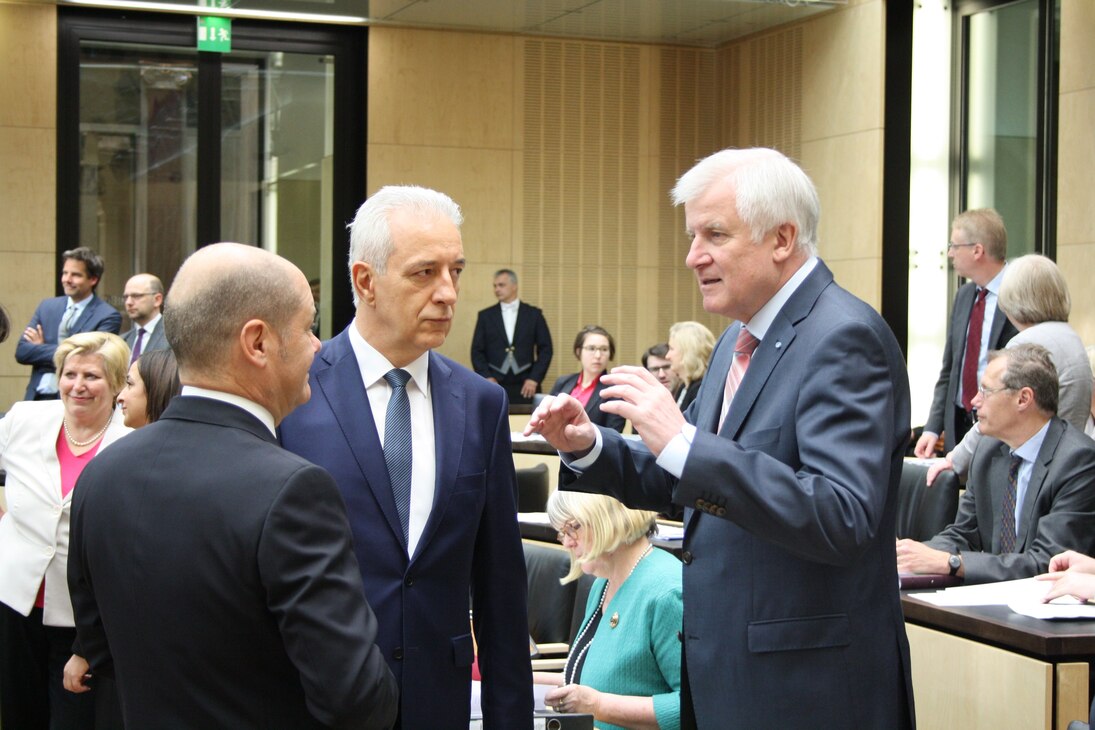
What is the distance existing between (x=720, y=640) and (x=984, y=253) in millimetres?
5008

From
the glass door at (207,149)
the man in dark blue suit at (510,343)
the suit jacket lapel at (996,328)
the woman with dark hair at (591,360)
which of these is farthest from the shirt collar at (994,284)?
the glass door at (207,149)

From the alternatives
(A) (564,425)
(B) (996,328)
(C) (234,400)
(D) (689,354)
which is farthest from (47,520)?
(D) (689,354)

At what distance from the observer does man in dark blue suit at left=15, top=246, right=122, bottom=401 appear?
9.12m

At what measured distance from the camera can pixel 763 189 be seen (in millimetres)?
2254

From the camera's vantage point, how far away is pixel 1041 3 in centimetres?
969

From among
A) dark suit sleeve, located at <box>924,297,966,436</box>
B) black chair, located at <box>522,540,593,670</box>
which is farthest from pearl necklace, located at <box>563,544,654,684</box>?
dark suit sleeve, located at <box>924,297,966,436</box>

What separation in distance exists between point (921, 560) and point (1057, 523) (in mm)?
486

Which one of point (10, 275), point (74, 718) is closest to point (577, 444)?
point (74, 718)

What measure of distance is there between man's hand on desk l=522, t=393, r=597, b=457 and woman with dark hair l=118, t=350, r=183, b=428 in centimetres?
170

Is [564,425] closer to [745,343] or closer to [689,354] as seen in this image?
[745,343]

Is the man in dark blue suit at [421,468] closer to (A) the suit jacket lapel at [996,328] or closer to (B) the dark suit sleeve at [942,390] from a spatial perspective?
(A) the suit jacket lapel at [996,328]

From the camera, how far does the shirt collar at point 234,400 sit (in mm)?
1837

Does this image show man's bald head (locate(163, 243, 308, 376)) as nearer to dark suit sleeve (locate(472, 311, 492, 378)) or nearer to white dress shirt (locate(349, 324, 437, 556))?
white dress shirt (locate(349, 324, 437, 556))

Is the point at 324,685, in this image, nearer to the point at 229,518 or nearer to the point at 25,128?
the point at 229,518
